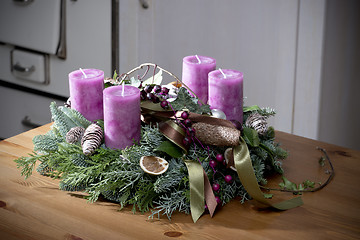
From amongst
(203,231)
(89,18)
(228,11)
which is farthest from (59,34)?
(203,231)

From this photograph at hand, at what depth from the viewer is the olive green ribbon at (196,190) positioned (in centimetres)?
77

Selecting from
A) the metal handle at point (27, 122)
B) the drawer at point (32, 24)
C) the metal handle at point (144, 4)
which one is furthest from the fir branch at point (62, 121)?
the metal handle at point (27, 122)

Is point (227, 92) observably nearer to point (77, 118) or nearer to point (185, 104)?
point (185, 104)

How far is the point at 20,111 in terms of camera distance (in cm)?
243

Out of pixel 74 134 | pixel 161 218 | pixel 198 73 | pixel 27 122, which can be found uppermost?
pixel 198 73

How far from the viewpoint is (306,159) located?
1.00 m

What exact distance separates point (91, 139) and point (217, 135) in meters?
0.23

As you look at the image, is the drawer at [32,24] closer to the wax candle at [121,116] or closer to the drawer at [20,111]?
the drawer at [20,111]

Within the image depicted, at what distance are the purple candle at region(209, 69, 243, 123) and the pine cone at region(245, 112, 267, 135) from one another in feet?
0.09

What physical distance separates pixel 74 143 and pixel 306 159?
502 mm

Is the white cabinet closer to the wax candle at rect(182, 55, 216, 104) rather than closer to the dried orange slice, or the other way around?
the wax candle at rect(182, 55, 216, 104)

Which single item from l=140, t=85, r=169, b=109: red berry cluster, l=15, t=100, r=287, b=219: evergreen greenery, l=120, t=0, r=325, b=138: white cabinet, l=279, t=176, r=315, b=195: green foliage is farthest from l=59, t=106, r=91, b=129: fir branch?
l=120, t=0, r=325, b=138: white cabinet

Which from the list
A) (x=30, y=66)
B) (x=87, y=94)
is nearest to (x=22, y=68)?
(x=30, y=66)

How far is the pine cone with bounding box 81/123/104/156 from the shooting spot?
0.83 m
